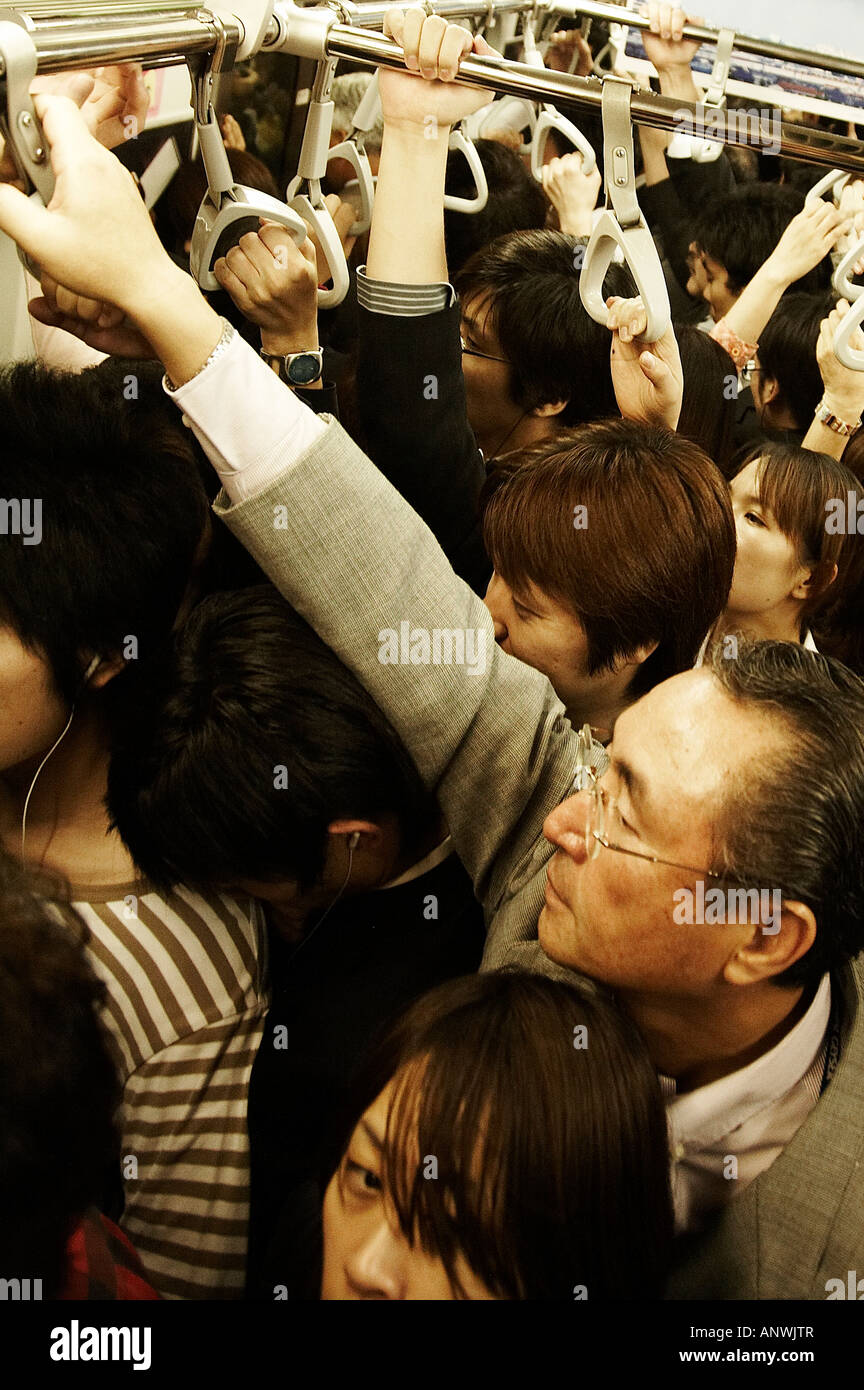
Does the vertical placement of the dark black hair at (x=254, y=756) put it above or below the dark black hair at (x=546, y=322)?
below

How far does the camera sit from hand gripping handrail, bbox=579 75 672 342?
1.17 m

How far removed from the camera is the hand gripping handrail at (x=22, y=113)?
0.78m

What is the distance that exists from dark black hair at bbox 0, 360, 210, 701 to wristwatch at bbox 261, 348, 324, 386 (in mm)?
130

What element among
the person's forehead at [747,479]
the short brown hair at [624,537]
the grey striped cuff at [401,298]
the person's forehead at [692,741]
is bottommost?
the person's forehead at [692,741]

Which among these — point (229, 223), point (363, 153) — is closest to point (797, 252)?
point (363, 153)

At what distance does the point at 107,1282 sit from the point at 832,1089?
25.9 inches

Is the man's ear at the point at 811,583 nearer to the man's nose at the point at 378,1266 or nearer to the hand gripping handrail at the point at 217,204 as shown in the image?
the hand gripping handrail at the point at 217,204

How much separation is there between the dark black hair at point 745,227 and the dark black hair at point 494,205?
55 centimetres

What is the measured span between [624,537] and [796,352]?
148cm

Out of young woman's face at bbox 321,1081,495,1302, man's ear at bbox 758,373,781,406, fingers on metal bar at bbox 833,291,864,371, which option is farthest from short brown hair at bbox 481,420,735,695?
man's ear at bbox 758,373,781,406

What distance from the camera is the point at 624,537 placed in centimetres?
139

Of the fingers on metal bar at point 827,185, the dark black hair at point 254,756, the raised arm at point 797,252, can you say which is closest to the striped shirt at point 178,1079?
the dark black hair at point 254,756

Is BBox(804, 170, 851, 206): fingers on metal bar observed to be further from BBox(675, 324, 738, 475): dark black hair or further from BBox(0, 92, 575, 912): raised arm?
BBox(0, 92, 575, 912): raised arm

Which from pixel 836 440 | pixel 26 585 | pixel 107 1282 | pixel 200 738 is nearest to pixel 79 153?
pixel 26 585
